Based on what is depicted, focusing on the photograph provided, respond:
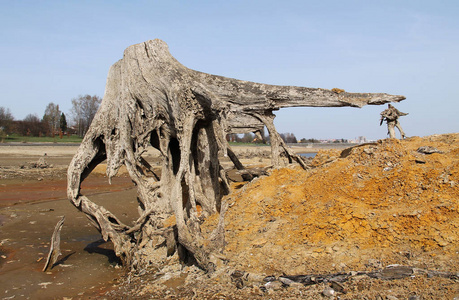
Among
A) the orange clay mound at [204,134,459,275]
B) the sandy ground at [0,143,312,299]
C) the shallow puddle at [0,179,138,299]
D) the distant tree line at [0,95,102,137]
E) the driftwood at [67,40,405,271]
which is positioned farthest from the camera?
the distant tree line at [0,95,102,137]

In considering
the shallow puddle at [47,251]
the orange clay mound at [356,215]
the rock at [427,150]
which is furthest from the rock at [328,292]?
the shallow puddle at [47,251]

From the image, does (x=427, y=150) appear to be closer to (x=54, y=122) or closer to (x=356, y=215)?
(x=356, y=215)

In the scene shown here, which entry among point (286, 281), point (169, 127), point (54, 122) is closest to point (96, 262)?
point (169, 127)

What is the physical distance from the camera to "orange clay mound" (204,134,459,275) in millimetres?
5172

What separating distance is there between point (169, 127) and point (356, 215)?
4.27 meters

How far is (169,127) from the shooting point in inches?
327

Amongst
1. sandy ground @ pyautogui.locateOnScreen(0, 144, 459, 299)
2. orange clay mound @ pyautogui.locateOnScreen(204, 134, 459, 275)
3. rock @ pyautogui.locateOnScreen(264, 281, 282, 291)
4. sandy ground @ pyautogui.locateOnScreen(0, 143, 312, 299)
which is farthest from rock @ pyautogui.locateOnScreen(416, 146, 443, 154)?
sandy ground @ pyautogui.locateOnScreen(0, 143, 312, 299)

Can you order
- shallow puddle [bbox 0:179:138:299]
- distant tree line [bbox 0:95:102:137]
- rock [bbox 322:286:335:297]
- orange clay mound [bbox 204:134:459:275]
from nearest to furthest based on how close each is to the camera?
rock [bbox 322:286:335:297] < orange clay mound [bbox 204:134:459:275] < shallow puddle [bbox 0:179:138:299] < distant tree line [bbox 0:95:102:137]

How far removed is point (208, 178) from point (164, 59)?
8.83 ft

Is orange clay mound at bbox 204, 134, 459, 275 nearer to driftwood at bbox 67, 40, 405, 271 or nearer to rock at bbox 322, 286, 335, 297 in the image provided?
rock at bbox 322, 286, 335, 297

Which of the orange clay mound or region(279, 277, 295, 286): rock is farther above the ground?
the orange clay mound

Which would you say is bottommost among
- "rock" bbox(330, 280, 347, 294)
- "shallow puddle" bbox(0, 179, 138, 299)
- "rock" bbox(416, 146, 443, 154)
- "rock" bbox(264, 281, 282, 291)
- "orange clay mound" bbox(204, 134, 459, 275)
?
"shallow puddle" bbox(0, 179, 138, 299)

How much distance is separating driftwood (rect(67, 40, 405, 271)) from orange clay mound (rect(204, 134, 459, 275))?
0.80m

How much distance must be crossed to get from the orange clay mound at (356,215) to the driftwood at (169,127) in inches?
31.3
